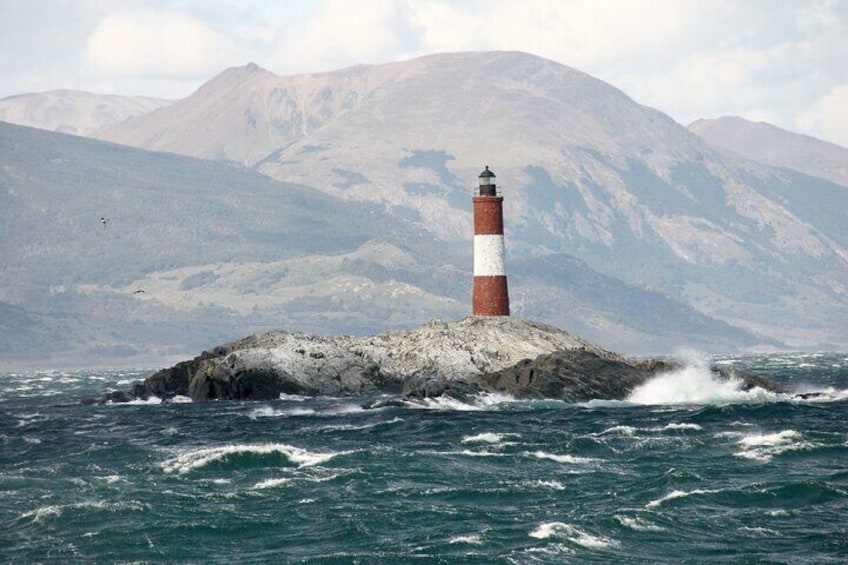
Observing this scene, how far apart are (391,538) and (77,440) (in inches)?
1508

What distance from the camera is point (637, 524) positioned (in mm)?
64438

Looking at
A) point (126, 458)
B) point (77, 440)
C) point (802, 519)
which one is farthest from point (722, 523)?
point (77, 440)

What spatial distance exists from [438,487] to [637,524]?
37.4 ft

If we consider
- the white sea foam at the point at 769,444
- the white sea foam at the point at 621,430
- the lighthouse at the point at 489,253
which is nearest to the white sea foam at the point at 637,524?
the white sea foam at the point at 769,444

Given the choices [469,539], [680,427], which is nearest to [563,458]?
[680,427]

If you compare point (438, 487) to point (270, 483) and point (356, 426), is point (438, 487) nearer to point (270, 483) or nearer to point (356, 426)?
point (270, 483)

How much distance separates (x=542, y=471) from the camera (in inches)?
3051

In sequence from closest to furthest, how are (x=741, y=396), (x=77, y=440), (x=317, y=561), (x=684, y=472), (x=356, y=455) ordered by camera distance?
(x=317, y=561)
(x=684, y=472)
(x=356, y=455)
(x=77, y=440)
(x=741, y=396)

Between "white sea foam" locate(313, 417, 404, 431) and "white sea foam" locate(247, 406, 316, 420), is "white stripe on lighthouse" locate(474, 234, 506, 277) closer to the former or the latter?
"white sea foam" locate(247, 406, 316, 420)

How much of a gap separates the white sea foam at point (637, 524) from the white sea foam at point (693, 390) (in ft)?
168

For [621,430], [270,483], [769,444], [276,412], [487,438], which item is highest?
[276,412]

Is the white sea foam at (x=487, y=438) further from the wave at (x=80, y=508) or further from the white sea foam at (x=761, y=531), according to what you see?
the white sea foam at (x=761, y=531)

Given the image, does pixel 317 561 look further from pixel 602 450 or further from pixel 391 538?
pixel 602 450

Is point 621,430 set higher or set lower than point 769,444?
higher
